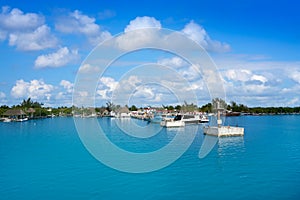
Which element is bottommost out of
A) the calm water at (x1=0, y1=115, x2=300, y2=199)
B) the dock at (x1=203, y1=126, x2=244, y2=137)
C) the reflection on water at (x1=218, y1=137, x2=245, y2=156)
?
→ the calm water at (x1=0, y1=115, x2=300, y2=199)

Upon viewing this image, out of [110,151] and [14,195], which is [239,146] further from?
[14,195]

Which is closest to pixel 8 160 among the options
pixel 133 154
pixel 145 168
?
pixel 133 154

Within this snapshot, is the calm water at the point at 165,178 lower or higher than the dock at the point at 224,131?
lower

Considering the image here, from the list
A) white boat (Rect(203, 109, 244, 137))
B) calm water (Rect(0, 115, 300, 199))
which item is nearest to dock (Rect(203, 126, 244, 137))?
white boat (Rect(203, 109, 244, 137))

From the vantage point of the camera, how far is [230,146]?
41.6 meters

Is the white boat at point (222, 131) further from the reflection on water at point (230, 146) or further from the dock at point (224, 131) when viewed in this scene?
the reflection on water at point (230, 146)

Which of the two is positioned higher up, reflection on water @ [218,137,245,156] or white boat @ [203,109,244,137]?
white boat @ [203,109,244,137]

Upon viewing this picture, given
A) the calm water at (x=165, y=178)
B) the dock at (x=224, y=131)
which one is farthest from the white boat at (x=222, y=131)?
the calm water at (x=165, y=178)

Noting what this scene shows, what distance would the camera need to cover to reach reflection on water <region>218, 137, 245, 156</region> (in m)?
36.8

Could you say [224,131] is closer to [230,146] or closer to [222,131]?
[222,131]

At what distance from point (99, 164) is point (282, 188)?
16.3 metres

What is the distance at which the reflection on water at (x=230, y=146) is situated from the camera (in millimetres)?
36750

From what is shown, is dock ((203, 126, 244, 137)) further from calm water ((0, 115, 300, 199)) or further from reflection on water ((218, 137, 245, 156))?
calm water ((0, 115, 300, 199))

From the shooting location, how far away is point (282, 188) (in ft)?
70.4
